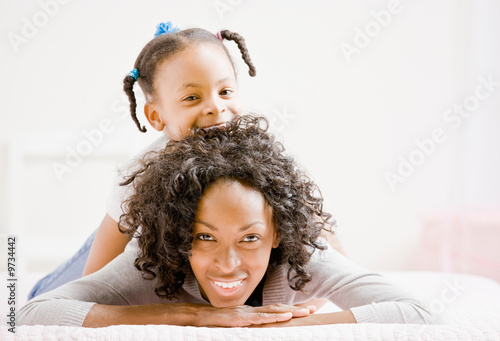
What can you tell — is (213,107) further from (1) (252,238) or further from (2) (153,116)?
(1) (252,238)

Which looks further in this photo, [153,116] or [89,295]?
[153,116]

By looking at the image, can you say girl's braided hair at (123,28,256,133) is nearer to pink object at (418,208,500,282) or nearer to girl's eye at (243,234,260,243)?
girl's eye at (243,234,260,243)

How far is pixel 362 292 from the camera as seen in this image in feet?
4.14

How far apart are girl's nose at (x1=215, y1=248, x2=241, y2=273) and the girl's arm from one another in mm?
544

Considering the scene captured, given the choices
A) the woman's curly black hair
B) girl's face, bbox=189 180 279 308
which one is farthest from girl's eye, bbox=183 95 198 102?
girl's face, bbox=189 180 279 308

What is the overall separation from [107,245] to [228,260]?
600 millimetres

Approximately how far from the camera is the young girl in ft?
3.84

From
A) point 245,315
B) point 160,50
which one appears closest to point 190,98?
point 160,50

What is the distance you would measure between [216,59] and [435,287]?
122 centimetres

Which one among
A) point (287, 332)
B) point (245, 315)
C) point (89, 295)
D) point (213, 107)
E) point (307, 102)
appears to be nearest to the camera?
point (287, 332)

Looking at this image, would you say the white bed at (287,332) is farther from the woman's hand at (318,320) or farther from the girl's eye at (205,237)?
the girl's eye at (205,237)

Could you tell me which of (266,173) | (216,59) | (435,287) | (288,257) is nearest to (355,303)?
(288,257)

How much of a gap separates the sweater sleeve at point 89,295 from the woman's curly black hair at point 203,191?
0.13ft

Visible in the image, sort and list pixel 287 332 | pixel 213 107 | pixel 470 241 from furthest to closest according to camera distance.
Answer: pixel 470 241 → pixel 213 107 → pixel 287 332
